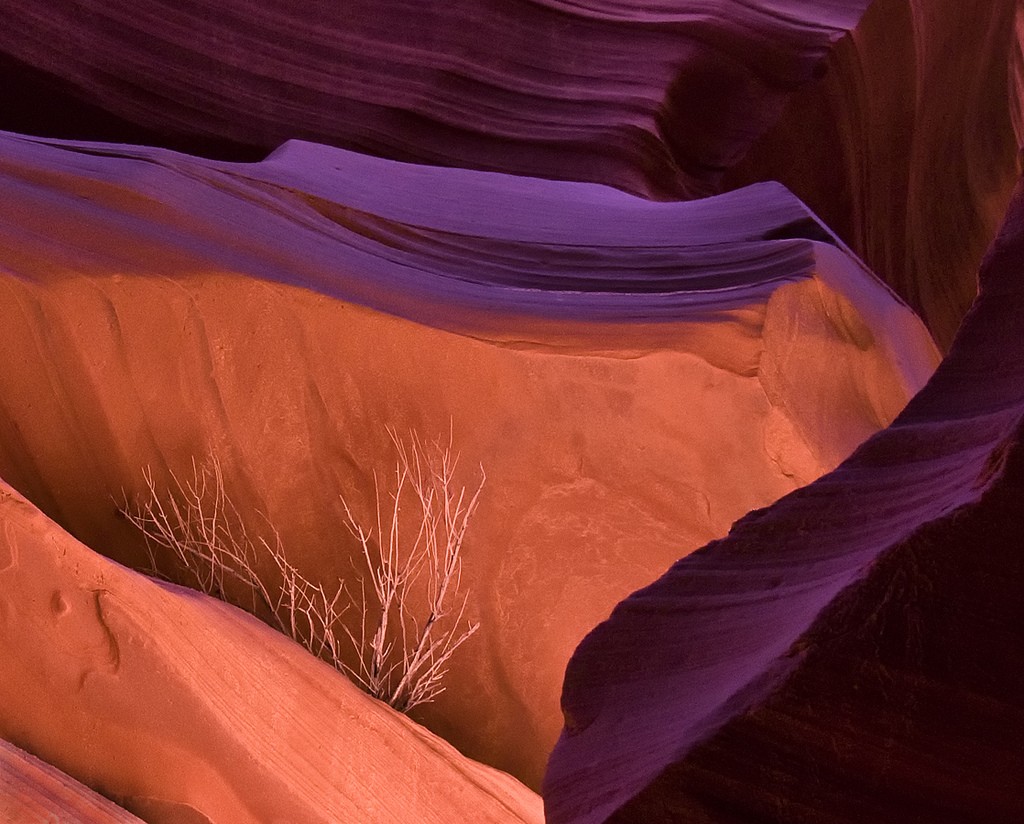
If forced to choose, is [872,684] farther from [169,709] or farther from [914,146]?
[914,146]

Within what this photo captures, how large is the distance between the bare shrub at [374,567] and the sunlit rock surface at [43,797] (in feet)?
2.17

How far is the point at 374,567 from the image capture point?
2619mm

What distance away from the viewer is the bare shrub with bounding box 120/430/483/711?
2.49 m

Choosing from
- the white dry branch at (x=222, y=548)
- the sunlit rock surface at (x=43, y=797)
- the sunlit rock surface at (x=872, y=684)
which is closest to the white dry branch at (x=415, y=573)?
the white dry branch at (x=222, y=548)

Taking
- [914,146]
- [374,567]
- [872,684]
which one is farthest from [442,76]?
[872,684]

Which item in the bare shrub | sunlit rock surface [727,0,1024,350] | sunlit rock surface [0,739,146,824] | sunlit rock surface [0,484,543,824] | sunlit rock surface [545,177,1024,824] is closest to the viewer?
sunlit rock surface [545,177,1024,824]

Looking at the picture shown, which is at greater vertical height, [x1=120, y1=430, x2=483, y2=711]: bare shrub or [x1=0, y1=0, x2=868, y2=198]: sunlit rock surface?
[x1=0, y1=0, x2=868, y2=198]: sunlit rock surface

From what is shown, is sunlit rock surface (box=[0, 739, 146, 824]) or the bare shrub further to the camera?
the bare shrub

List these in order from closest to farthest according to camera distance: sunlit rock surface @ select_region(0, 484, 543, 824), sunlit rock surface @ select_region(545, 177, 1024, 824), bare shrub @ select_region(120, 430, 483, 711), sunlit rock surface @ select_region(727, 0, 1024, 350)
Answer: sunlit rock surface @ select_region(545, 177, 1024, 824), sunlit rock surface @ select_region(0, 484, 543, 824), bare shrub @ select_region(120, 430, 483, 711), sunlit rock surface @ select_region(727, 0, 1024, 350)

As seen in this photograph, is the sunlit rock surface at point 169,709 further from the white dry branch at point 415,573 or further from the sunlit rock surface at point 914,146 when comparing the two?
Answer: the sunlit rock surface at point 914,146

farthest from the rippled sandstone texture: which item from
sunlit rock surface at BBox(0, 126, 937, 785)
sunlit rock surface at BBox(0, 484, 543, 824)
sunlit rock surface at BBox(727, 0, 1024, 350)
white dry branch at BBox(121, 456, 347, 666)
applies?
sunlit rock surface at BBox(0, 484, 543, 824)

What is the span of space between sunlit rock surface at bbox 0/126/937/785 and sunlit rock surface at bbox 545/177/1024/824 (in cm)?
129

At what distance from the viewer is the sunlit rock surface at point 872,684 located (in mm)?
1010

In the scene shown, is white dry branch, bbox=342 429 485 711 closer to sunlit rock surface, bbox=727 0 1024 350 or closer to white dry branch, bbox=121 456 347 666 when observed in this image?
white dry branch, bbox=121 456 347 666
